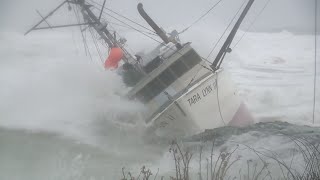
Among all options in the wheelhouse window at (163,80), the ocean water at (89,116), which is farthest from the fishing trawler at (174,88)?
the ocean water at (89,116)

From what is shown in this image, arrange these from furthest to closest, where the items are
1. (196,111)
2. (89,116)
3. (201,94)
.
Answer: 1. (89,116)
2. (201,94)
3. (196,111)

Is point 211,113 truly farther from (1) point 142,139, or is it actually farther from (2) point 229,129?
(1) point 142,139

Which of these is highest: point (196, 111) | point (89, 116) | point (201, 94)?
point (89, 116)

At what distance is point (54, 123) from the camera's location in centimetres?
1520

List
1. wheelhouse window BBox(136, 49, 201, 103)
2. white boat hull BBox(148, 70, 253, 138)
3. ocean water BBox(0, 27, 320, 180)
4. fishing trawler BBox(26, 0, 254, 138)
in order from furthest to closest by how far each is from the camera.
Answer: wheelhouse window BBox(136, 49, 201, 103)
fishing trawler BBox(26, 0, 254, 138)
white boat hull BBox(148, 70, 253, 138)
ocean water BBox(0, 27, 320, 180)

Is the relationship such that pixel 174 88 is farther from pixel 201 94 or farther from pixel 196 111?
pixel 196 111

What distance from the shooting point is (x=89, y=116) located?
51.3ft

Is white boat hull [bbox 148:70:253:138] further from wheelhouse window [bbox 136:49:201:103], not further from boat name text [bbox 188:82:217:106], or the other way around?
wheelhouse window [bbox 136:49:201:103]

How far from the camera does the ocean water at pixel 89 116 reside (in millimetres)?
10516

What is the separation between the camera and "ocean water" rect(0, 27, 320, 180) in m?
10.5

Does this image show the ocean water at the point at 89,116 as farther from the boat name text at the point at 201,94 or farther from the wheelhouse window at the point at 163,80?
the boat name text at the point at 201,94

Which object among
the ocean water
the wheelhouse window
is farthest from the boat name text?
the ocean water

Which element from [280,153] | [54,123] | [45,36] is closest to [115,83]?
[54,123]

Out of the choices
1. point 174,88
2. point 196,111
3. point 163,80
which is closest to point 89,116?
point 163,80
